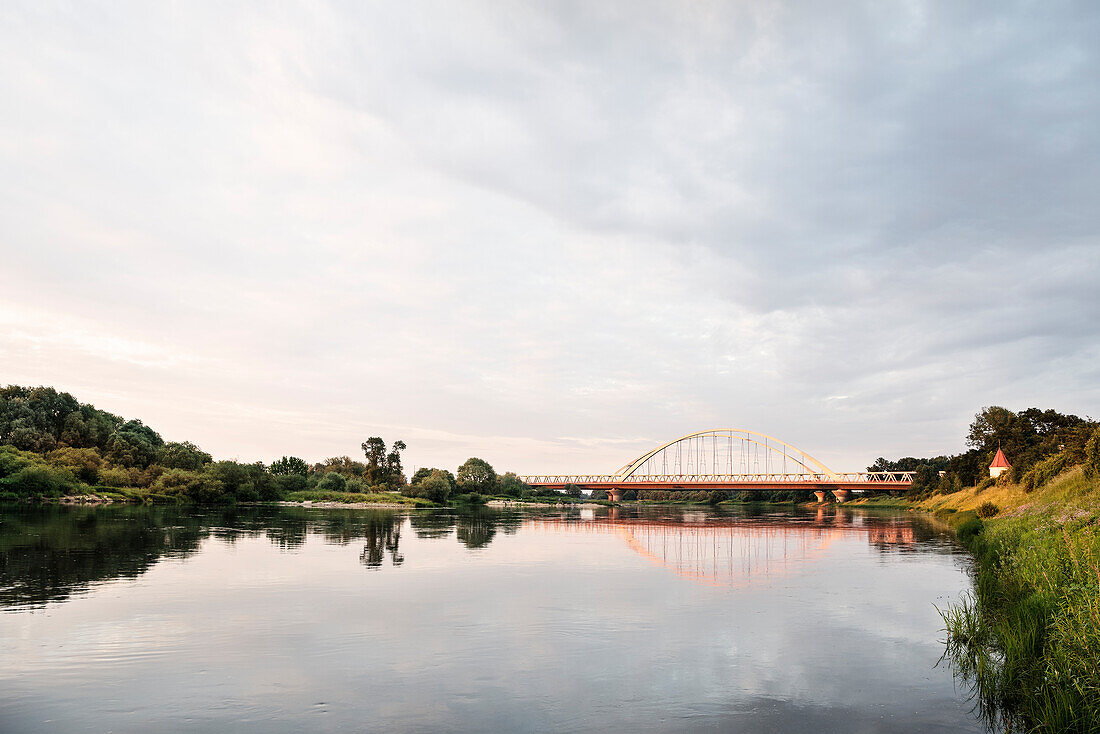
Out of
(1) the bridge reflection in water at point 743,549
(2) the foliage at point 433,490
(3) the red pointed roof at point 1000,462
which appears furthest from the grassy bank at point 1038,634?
(2) the foliage at point 433,490

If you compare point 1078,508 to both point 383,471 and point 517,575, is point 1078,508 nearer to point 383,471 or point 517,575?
point 517,575

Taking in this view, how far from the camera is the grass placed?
331 feet

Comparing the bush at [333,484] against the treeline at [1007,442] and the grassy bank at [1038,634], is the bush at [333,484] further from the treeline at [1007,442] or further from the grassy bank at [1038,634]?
the grassy bank at [1038,634]

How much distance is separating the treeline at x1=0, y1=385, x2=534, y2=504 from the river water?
55.2 meters

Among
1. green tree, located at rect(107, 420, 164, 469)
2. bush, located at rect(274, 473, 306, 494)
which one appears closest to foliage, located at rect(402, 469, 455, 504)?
bush, located at rect(274, 473, 306, 494)

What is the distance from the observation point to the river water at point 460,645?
10.4m

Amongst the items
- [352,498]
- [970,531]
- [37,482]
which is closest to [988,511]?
[970,531]

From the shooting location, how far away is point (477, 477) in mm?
136625

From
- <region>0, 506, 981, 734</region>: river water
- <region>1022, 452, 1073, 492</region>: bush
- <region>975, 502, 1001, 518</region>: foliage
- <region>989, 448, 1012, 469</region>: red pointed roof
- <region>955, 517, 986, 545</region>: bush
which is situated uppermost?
<region>989, 448, 1012, 469</region>: red pointed roof

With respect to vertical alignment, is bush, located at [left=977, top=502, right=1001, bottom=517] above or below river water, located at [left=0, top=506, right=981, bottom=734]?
above

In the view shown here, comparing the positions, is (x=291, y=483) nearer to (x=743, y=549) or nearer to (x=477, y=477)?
(x=477, y=477)

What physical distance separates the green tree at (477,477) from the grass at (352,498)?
21.5m

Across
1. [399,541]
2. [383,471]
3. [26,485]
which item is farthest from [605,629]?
[383,471]

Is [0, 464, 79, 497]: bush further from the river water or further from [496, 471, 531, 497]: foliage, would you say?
[496, 471, 531, 497]: foliage
